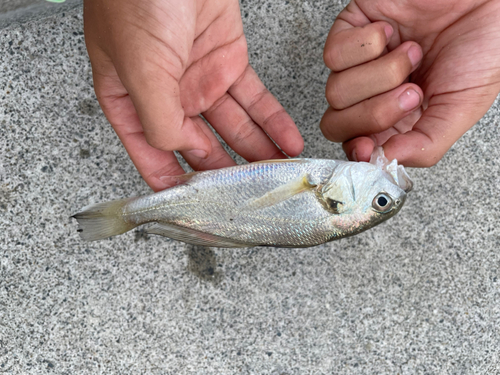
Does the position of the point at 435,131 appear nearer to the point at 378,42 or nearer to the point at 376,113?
the point at 376,113

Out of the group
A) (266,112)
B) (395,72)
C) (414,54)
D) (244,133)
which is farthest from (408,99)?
(244,133)

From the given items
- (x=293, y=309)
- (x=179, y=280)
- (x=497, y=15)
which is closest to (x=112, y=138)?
(x=179, y=280)

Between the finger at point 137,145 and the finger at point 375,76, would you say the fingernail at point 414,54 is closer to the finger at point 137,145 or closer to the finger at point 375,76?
the finger at point 375,76

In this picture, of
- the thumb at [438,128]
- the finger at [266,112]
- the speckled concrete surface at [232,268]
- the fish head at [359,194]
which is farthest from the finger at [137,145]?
the thumb at [438,128]

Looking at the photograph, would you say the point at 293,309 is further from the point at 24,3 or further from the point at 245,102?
the point at 24,3

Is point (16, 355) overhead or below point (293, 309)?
overhead

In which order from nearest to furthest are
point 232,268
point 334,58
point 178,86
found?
point 178,86 < point 334,58 < point 232,268
